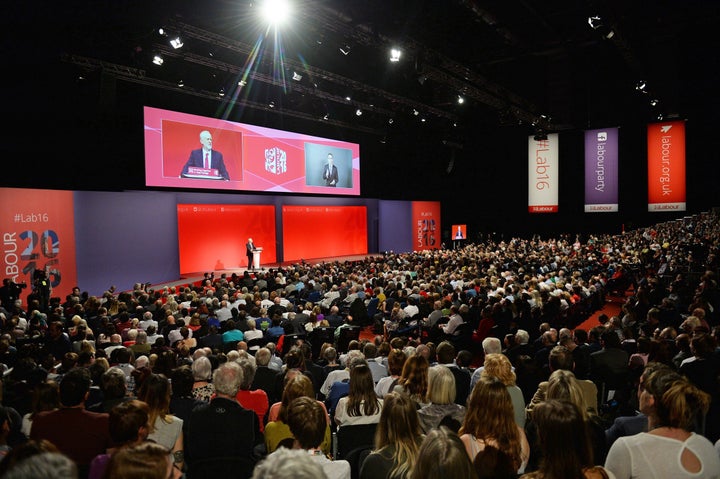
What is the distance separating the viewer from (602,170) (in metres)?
22.2

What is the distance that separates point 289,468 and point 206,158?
15084 millimetres

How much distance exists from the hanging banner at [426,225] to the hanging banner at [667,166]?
11.5 meters

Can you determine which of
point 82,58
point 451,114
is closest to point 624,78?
point 451,114

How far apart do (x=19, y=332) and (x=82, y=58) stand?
7308 mm

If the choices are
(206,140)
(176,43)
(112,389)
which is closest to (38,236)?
(206,140)

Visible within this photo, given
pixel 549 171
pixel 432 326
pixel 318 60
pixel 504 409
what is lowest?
pixel 432 326

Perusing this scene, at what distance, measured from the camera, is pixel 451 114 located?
22141 mm

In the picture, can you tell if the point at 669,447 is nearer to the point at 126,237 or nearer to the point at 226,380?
the point at 226,380

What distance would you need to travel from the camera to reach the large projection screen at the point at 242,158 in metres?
14.0

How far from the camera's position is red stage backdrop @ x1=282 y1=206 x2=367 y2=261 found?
22.4 metres

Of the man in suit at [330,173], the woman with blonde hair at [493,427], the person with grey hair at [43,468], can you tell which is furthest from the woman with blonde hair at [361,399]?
the man in suit at [330,173]

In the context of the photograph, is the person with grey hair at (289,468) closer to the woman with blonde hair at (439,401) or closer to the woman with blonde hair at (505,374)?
the woman with blonde hair at (439,401)

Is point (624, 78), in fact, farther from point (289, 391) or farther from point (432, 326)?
point (289, 391)

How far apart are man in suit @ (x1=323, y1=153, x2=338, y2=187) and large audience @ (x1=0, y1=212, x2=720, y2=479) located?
958cm
